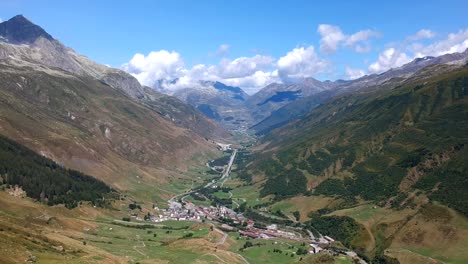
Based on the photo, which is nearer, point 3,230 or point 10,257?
point 10,257

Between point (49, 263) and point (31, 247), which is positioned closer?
point (49, 263)

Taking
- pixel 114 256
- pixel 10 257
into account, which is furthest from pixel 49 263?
pixel 114 256

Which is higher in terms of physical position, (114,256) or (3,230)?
(3,230)

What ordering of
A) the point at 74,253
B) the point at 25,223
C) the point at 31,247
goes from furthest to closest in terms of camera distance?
1. the point at 25,223
2. the point at 74,253
3. the point at 31,247

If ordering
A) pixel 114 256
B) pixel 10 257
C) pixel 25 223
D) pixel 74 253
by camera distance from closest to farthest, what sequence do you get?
pixel 10 257 < pixel 74 253 < pixel 114 256 < pixel 25 223

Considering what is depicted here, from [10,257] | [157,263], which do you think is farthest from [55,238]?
[10,257]

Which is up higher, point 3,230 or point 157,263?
point 3,230

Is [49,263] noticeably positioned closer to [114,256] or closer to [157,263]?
[114,256]

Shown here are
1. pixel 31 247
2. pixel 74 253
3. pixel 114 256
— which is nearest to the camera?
pixel 31 247

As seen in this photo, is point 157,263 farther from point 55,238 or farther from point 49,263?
point 49,263

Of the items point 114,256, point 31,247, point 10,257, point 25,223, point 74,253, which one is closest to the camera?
point 10,257
